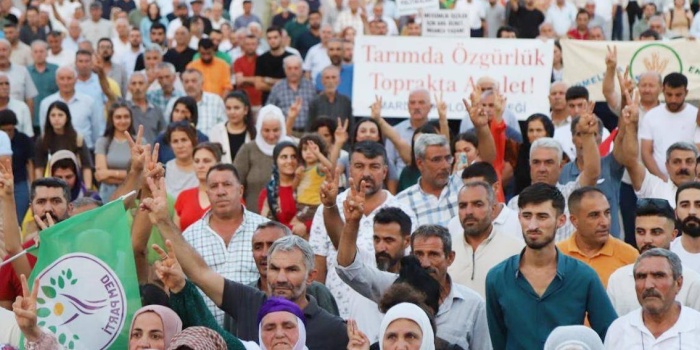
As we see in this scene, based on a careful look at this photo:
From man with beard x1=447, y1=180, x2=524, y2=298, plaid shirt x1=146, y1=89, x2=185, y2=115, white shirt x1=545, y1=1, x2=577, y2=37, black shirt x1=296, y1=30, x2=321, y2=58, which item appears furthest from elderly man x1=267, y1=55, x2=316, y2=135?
man with beard x1=447, y1=180, x2=524, y2=298

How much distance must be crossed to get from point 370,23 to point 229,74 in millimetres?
2363

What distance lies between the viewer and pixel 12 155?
53.1 ft

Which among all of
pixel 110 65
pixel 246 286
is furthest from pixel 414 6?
pixel 246 286

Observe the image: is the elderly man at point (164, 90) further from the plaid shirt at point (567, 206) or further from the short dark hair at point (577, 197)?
the short dark hair at point (577, 197)

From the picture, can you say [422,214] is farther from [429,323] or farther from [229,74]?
[229,74]

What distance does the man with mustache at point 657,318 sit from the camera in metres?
9.23

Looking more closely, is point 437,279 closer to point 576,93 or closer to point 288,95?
point 576,93

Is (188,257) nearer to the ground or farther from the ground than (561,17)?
nearer to the ground

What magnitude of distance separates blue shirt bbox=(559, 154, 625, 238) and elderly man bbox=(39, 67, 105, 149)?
6320 millimetres

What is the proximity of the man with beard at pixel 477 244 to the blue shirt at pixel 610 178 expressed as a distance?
7.71ft

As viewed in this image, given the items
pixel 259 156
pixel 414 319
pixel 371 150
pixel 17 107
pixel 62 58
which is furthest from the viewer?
pixel 62 58

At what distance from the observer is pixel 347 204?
32.1 ft

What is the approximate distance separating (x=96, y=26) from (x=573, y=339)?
17.2 m

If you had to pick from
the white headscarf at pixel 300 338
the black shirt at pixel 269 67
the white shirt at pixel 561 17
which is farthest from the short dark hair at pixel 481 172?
the white shirt at pixel 561 17
